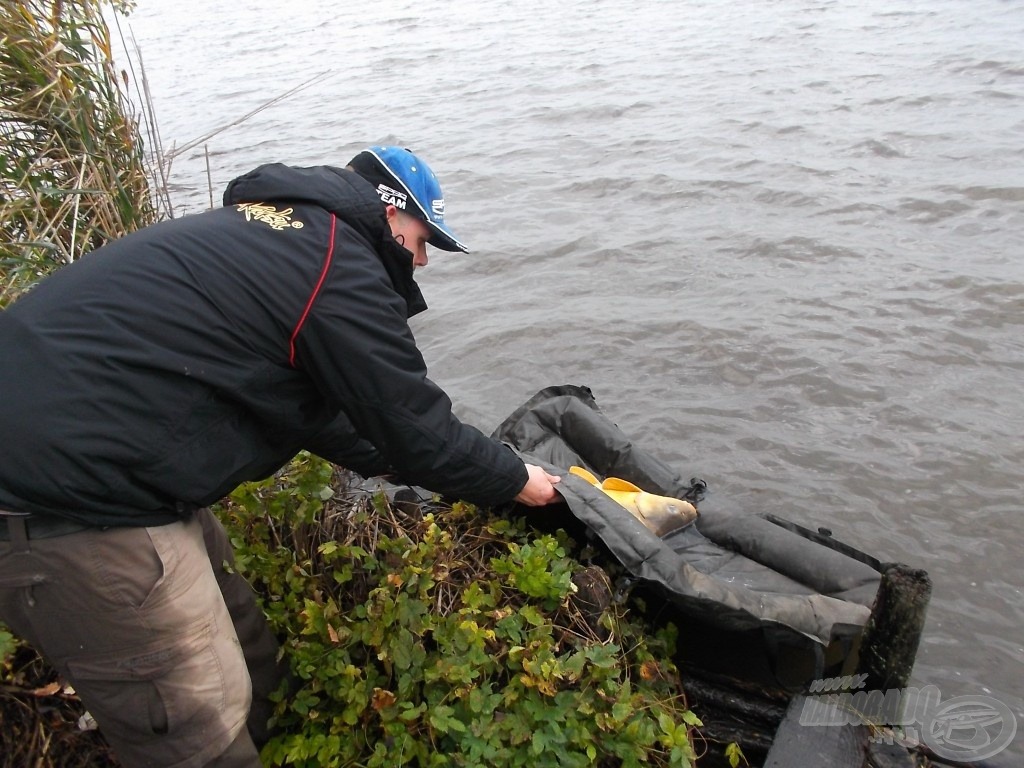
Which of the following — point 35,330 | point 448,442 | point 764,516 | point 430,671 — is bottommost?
point 764,516

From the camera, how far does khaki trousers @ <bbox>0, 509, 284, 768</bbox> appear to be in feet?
6.33

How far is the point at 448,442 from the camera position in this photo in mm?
2350

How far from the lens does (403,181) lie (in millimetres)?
2312

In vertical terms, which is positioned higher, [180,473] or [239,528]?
[180,473]

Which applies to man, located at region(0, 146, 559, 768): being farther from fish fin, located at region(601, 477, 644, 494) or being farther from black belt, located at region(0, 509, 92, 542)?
fish fin, located at region(601, 477, 644, 494)

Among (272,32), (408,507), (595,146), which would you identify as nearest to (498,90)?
(595,146)

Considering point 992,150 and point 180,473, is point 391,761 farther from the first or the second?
point 992,150

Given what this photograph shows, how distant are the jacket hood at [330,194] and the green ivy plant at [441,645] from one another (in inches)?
42.4

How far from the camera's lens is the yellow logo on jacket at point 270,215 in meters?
2.07

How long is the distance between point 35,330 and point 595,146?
7731mm

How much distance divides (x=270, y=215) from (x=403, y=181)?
401mm

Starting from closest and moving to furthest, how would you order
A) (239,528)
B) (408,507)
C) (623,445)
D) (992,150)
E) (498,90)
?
(239,528)
(408,507)
(623,445)
(992,150)
(498,90)

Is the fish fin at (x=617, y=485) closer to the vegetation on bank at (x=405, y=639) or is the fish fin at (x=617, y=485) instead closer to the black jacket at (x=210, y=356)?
the vegetation on bank at (x=405, y=639)

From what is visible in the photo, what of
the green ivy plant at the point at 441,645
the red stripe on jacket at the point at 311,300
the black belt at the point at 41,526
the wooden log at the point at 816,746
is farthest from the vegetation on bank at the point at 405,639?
the red stripe on jacket at the point at 311,300
